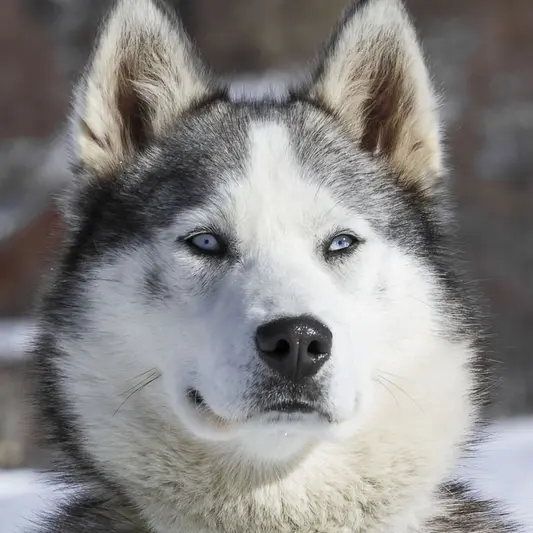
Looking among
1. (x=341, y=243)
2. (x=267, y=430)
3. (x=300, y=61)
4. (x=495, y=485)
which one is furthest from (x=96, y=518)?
(x=300, y=61)

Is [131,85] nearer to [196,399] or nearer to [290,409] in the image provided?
[196,399]

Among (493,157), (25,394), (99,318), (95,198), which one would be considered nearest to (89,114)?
(95,198)

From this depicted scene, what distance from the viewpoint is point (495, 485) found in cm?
431

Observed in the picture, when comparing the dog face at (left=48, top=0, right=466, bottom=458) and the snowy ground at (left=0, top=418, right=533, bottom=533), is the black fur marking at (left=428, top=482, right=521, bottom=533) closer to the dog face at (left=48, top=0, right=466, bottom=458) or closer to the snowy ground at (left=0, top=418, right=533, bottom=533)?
the snowy ground at (left=0, top=418, right=533, bottom=533)

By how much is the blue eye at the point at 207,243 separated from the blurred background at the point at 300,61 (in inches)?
306

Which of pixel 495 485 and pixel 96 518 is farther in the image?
pixel 495 485

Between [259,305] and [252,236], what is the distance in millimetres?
287

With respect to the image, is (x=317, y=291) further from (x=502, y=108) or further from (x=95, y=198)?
(x=502, y=108)

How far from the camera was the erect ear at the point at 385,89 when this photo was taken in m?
3.16

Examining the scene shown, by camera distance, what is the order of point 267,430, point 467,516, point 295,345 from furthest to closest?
point 467,516, point 267,430, point 295,345

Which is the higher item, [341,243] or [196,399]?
[341,243]

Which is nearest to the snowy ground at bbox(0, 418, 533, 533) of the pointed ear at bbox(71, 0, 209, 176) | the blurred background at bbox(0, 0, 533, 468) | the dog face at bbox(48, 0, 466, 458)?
the dog face at bbox(48, 0, 466, 458)

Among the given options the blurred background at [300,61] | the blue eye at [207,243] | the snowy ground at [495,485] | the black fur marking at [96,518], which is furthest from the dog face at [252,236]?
the blurred background at [300,61]

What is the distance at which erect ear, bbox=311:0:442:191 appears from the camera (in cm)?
316
